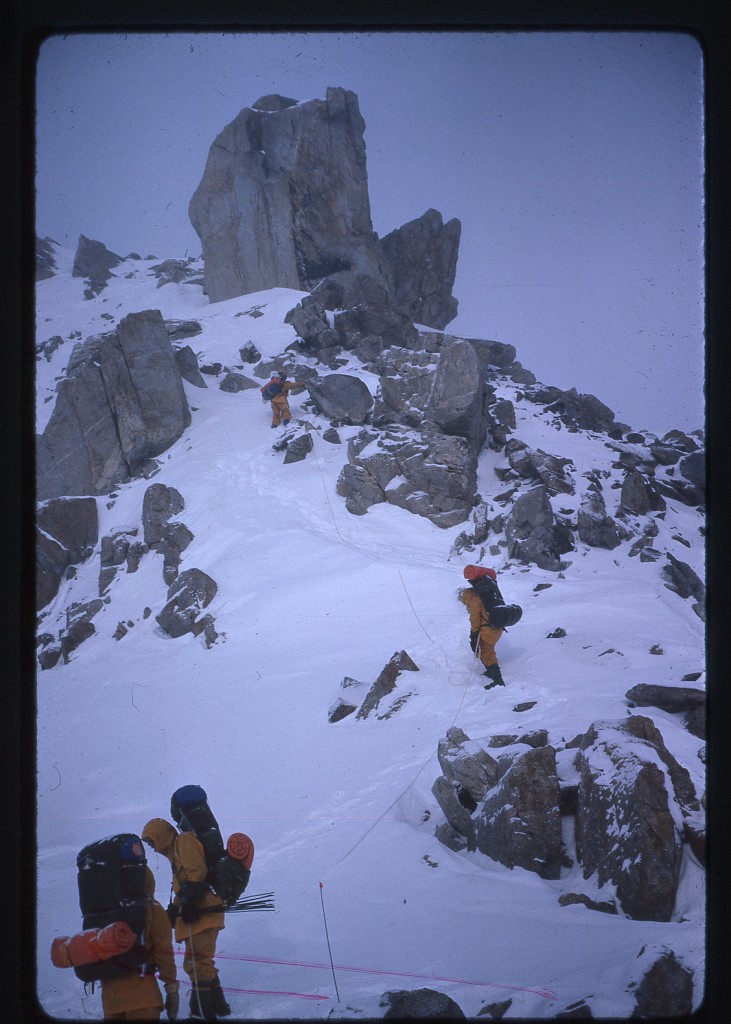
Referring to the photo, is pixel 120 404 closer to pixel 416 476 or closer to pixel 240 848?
pixel 416 476

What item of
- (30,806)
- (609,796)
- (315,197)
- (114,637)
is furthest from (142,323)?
(609,796)

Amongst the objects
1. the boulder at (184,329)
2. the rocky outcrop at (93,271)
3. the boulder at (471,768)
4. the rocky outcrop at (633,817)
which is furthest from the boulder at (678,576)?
the boulder at (184,329)

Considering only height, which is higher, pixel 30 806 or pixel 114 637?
pixel 30 806

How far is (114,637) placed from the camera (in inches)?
204

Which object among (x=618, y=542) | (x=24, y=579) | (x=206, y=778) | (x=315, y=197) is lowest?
(x=618, y=542)

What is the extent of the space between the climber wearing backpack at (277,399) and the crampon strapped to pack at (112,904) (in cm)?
894

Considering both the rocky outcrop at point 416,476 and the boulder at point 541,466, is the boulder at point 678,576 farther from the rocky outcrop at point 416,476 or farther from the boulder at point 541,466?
the rocky outcrop at point 416,476

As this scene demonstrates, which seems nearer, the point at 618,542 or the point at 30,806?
the point at 30,806

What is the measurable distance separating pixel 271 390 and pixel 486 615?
22.7 feet

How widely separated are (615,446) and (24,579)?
8.97m

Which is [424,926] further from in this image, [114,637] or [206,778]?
[114,637]

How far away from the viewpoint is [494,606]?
5332 millimetres

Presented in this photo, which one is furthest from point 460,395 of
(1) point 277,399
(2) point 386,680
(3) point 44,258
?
(3) point 44,258

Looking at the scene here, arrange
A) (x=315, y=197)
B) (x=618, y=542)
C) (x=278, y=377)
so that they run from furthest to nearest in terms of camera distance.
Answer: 1. (x=315, y=197)
2. (x=278, y=377)
3. (x=618, y=542)
